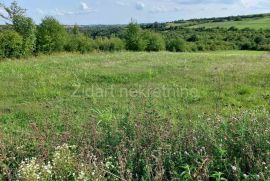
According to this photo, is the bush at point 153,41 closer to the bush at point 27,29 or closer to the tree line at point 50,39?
the tree line at point 50,39

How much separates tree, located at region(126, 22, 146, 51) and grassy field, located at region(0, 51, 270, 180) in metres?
28.9

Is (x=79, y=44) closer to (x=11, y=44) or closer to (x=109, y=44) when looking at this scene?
(x=109, y=44)

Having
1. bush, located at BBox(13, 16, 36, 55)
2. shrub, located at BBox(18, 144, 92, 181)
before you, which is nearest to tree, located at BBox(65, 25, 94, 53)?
bush, located at BBox(13, 16, 36, 55)

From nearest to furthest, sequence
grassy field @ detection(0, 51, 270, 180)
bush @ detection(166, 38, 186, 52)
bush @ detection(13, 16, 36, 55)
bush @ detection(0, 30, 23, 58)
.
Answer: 1. grassy field @ detection(0, 51, 270, 180)
2. bush @ detection(0, 30, 23, 58)
3. bush @ detection(13, 16, 36, 55)
4. bush @ detection(166, 38, 186, 52)

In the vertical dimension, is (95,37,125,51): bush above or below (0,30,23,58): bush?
below

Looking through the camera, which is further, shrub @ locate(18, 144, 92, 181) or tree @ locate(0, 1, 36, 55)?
tree @ locate(0, 1, 36, 55)

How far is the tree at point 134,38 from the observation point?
4397cm

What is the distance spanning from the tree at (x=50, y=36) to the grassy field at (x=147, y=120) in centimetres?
1984

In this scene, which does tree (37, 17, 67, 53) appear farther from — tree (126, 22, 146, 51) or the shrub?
the shrub

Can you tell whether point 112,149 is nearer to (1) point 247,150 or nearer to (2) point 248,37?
(1) point 247,150

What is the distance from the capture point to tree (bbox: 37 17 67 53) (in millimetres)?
34500

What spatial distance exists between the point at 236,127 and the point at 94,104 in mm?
5042

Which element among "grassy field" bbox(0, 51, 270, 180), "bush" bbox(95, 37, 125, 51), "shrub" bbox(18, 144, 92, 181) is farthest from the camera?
"bush" bbox(95, 37, 125, 51)

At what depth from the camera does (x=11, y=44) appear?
2803 centimetres
